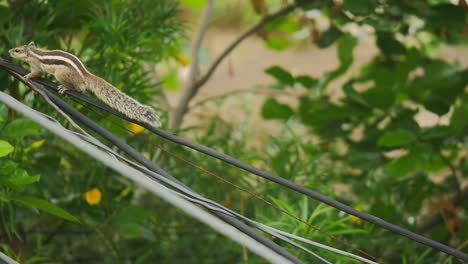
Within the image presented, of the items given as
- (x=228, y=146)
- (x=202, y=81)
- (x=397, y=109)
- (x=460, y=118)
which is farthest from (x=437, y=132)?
(x=202, y=81)

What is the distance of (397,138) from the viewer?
6.41 ft

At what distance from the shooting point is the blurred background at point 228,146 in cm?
183

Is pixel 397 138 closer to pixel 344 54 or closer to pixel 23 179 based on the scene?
pixel 344 54

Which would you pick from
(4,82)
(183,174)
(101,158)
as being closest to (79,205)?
(183,174)

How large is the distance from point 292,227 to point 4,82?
3.03ft

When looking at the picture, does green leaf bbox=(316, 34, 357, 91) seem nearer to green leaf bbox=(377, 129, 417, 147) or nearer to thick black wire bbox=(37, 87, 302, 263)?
green leaf bbox=(377, 129, 417, 147)

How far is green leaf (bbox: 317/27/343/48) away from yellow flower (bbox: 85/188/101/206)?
3.35 ft

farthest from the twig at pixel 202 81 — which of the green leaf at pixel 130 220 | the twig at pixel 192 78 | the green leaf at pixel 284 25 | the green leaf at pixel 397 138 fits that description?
the green leaf at pixel 397 138

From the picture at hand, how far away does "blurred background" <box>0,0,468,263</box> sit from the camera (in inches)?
72.2

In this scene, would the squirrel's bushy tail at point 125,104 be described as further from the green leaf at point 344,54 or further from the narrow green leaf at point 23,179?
the green leaf at point 344,54

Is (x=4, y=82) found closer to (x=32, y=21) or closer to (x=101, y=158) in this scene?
(x=32, y=21)

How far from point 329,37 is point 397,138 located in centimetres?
57

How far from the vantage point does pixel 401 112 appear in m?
2.14

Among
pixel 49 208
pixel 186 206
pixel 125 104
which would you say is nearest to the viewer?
pixel 186 206
